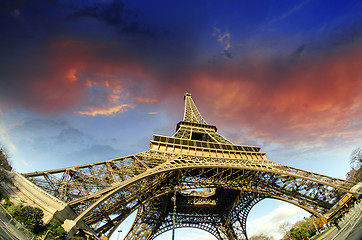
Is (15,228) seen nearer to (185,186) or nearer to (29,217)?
(29,217)

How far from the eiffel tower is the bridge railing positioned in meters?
2.06

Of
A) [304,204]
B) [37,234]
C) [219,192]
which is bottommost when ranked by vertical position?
[37,234]

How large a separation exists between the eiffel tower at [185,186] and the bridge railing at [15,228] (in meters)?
2.06

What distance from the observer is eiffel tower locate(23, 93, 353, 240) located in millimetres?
13203

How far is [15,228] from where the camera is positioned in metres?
7.79

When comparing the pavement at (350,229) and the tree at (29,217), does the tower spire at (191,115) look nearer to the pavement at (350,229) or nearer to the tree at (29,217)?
the pavement at (350,229)

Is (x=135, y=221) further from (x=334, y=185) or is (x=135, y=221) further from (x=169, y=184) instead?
(x=334, y=185)

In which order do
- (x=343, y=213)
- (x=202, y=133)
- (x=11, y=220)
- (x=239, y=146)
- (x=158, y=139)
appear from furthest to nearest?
(x=202, y=133), (x=239, y=146), (x=158, y=139), (x=343, y=213), (x=11, y=220)

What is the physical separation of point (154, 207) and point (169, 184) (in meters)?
10.7

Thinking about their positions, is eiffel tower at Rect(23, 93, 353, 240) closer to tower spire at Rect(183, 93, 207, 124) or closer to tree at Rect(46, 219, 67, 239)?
tree at Rect(46, 219, 67, 239)

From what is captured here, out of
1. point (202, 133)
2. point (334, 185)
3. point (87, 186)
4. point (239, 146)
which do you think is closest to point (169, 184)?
point (87, 186)

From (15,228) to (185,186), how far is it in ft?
47.4

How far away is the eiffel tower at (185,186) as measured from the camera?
43.3ft

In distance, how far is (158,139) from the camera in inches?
945
